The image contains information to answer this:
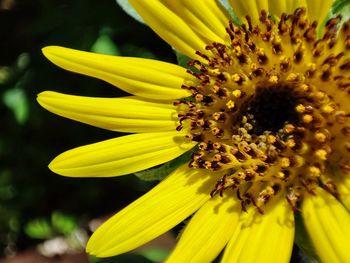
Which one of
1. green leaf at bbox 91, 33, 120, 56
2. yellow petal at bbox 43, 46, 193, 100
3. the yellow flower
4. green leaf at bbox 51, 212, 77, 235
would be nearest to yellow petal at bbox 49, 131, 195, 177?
the yellow flower

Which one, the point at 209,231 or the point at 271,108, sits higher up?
the point at 271,108

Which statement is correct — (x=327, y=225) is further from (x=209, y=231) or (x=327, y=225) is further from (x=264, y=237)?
(x=209, y=231)

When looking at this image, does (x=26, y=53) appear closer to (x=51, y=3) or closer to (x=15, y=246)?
(x=51, y=3)

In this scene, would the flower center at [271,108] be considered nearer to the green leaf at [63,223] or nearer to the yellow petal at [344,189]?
the yellow petal at [344,189]

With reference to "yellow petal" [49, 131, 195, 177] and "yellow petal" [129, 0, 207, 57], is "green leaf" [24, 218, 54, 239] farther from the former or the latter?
"yellow petal" [129, 0, 207, 57]

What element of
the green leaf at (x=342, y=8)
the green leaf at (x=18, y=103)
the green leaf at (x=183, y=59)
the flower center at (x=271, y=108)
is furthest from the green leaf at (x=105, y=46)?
the green leaf at (x=342, y=8)

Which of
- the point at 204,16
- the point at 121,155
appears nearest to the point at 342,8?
the point at 204,16

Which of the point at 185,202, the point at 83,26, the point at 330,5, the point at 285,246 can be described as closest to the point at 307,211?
the point at 285,246
